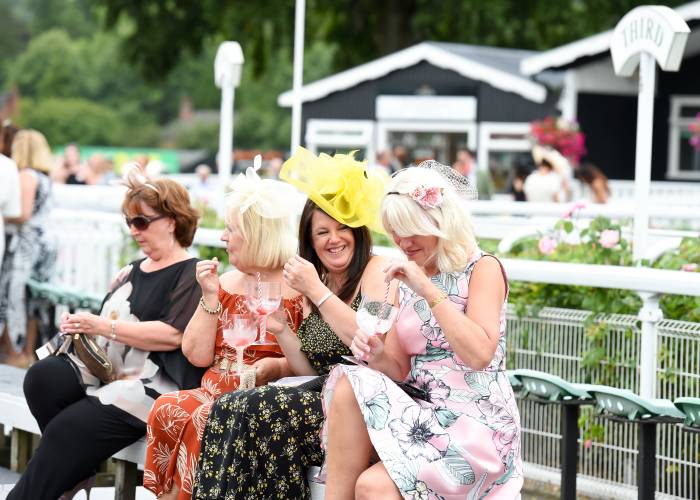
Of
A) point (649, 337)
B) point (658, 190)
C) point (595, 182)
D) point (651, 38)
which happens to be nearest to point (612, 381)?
point (649, 337)

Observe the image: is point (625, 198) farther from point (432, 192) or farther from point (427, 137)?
point (432, 192)

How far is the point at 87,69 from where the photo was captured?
9919cm

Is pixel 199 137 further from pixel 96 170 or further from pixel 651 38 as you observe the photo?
pixel 651 38

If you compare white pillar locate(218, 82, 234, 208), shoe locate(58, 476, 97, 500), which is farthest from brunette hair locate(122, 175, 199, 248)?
white pillar locate(218, 82, 234, 208)

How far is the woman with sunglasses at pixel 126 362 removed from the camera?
192 inches

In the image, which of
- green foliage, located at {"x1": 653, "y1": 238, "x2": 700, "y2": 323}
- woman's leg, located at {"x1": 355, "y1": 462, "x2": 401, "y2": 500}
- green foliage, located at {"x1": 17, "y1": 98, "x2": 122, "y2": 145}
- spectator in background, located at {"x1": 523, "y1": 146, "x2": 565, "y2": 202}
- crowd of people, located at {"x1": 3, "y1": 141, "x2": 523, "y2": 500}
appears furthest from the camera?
green foliage, located at {"x1": 17, "y1": 98, "x2": 122, "y2": 145}

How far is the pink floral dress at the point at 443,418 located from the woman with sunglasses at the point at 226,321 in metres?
0.68

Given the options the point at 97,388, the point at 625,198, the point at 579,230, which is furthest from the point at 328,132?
the point at 97,388

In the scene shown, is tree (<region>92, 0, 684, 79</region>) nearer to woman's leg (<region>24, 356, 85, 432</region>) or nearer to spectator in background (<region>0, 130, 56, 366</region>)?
spectator in background (<region>0, 130, 56, 366</region>)

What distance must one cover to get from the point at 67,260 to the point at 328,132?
1654 centimetres

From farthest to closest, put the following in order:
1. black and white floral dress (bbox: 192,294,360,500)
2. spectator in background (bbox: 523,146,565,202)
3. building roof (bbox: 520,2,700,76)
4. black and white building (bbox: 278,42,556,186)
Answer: black and white building (bbox: 278,42,556,186)
building roof (bbox: 520,2,700,76)
spectator in background (bbox: 523,146,565,202)
black and white floral dress (bbox: 192,294,360,500)

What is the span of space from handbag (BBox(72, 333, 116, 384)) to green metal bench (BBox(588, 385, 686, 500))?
1851 millimetres

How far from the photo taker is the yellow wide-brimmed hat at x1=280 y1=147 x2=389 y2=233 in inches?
182

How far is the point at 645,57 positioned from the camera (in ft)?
21.6
